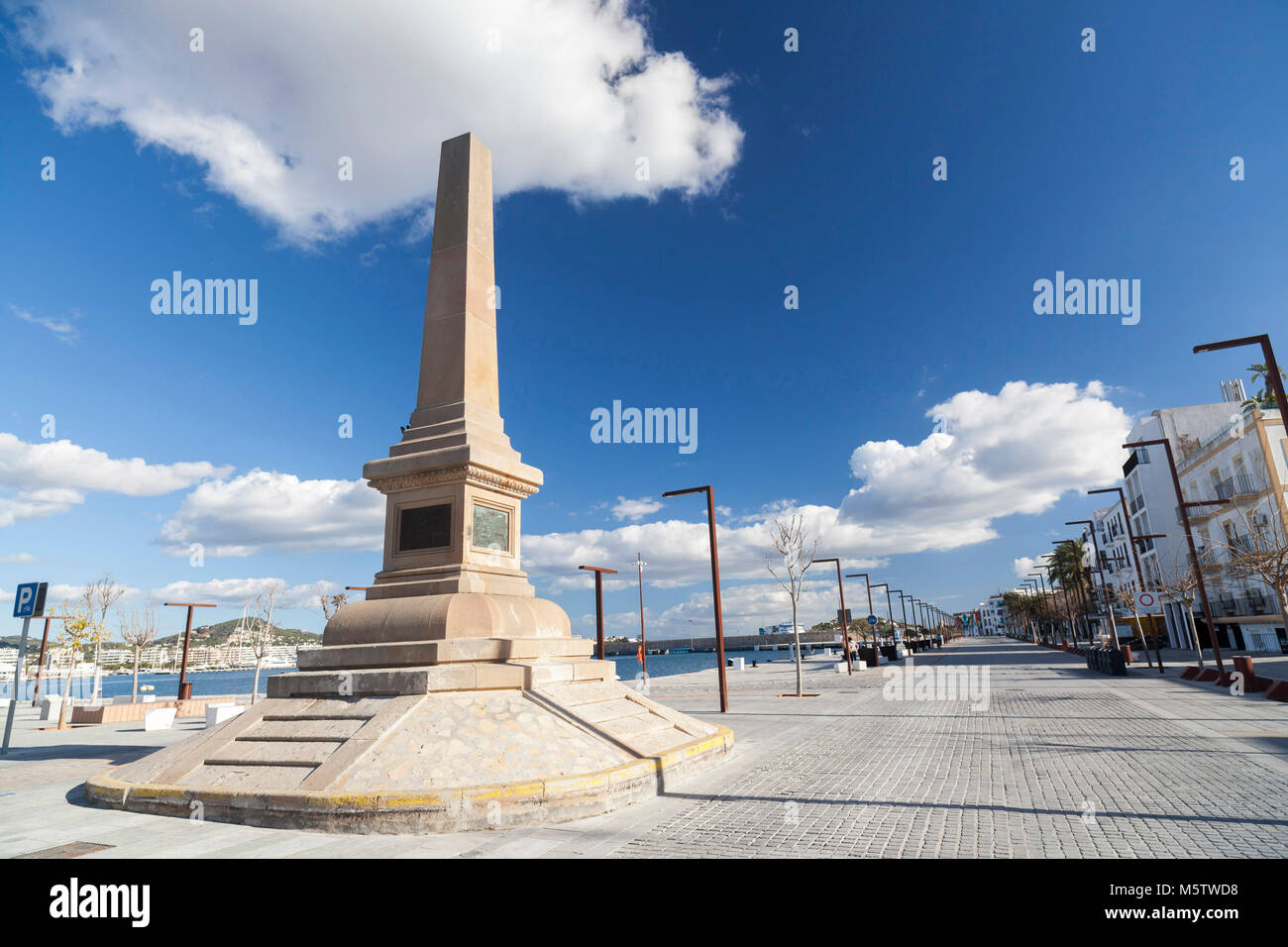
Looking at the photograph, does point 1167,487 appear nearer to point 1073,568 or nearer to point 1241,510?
point 1073,568

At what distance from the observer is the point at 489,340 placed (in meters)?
12.7

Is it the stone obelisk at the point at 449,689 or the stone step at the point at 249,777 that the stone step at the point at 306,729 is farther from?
the stone step at the point at 249,777

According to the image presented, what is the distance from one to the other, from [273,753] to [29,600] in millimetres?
9541

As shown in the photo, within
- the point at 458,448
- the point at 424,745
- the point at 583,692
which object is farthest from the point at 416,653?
the point at 458,448

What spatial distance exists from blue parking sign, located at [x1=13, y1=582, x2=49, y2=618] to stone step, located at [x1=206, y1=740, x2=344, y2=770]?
8350mm

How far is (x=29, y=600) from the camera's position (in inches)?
520

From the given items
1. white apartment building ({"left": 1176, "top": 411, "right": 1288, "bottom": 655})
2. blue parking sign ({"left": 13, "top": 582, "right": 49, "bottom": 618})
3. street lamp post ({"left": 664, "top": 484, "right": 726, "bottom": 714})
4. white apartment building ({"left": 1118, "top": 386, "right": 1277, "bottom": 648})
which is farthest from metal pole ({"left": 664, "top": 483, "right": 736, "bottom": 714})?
white apartment building ({"left": 1118, "top": 386, "right": 1277, "bottom": 648})

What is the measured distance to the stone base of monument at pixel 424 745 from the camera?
22.2 feet

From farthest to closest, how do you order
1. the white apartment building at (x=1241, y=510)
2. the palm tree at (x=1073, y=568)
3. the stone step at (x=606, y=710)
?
the palm tree at (x=1073, y=568), the white apartment building at (x=1241, y=510), the stone step at (x=606, y=710)

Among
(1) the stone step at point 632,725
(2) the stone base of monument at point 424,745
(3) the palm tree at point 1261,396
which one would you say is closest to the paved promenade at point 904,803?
(2) the stone base of monument at point 424,745

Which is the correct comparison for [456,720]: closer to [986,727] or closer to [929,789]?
[929,789]

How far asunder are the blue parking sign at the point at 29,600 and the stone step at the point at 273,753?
8.35 metres

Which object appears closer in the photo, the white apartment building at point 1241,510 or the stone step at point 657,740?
the stone step at point 657,740
